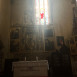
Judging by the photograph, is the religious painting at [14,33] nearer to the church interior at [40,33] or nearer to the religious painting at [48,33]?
the church interior at [40,33]

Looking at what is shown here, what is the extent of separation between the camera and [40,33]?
26.8 feet

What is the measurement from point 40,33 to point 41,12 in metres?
1.63

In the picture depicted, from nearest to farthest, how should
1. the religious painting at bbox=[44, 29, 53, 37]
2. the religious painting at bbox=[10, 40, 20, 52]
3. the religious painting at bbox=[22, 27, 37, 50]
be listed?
the religious painting at bbox=[10, 40, 20, 52], the religious painting at bbox=[22, 27, 37, 50], the religious painting at bbox=[44, 29, 53, 37]

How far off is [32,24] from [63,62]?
3353 mm

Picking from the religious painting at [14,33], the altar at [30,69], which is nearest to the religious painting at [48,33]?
the religious painting at [14,33]

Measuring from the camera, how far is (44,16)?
852 centimetres

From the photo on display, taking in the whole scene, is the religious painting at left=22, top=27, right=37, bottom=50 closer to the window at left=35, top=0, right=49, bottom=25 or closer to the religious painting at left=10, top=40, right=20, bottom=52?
the religious painting at left=10, top=40, right=20, bottom=52

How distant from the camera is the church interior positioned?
7605 millimetres

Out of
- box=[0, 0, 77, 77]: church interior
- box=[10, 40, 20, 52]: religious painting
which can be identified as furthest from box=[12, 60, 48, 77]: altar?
box=[10, 40, 20, 52]: religious painting

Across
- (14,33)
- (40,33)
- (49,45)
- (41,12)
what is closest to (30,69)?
(49,45)

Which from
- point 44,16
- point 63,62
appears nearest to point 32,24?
point 44,16

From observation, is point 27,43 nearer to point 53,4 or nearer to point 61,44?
point 61,44

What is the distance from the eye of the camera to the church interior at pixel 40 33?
25.0 ft

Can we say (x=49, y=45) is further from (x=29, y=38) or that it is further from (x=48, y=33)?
(x=29, y=38)
